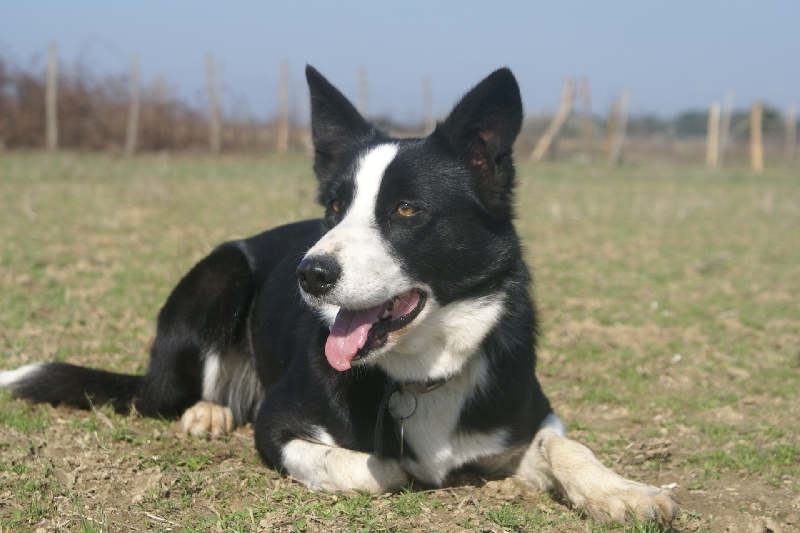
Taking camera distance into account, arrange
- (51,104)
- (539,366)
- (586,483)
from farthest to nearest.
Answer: (51,104) < (539,366) < (586,483)

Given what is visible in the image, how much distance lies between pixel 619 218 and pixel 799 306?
553cm

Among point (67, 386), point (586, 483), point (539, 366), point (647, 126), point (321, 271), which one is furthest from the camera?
point (647, 126)

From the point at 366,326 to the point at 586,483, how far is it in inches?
39.7

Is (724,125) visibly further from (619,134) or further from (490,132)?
(490,132)

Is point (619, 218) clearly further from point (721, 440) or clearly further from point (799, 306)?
point (721, 440)

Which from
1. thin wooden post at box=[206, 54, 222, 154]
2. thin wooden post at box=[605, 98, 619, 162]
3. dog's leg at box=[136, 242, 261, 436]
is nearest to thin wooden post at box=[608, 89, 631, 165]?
thin wooden post at box=[605, 98, 619, 162]

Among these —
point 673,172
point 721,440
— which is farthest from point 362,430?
point 673,172

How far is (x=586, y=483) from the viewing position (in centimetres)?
308

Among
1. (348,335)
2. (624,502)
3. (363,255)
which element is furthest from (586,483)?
(363,255)

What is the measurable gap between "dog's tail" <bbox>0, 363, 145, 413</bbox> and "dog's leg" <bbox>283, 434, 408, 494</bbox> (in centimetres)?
129

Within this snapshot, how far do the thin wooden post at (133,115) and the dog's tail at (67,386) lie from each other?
20.0 metres

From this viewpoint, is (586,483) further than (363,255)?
Yes

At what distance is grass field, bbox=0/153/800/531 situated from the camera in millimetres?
3096

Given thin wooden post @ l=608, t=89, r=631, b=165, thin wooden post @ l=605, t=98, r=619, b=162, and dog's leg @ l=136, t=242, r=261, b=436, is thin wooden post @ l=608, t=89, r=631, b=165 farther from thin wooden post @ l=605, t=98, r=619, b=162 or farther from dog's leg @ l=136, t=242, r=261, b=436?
dog's leg @ l=136, t=242, r=261, b=436
